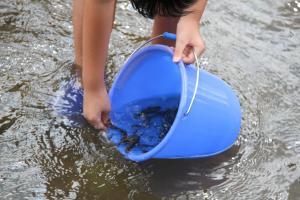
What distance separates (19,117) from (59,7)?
79cm

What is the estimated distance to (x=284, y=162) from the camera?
5.66 feet

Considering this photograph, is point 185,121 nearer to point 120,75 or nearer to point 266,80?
point 120,75

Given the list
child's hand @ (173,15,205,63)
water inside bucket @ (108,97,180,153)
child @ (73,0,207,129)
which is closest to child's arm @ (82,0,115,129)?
child @ (73,0,207,129)

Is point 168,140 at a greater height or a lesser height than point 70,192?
greater

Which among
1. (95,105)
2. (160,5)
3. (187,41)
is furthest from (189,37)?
(95,105)

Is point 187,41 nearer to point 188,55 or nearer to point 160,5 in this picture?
point 188,55

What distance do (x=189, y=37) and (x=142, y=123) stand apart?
0.38 meters

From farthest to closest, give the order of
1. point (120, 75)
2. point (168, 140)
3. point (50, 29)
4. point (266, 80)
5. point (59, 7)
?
point (59, 7), point (50, 29), point (266, 80), point (120, 75), point (168, 140)

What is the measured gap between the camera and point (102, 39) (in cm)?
156

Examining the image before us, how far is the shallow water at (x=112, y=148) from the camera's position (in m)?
1.61

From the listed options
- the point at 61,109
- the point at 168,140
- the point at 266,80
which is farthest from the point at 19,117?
the point at 266,80

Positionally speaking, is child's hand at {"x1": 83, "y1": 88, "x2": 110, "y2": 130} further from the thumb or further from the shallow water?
the thumb

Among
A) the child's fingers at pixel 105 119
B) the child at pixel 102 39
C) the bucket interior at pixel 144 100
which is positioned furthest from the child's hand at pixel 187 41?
the child's fingers at pixel 105 119

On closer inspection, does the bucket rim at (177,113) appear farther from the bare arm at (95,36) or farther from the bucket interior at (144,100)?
the bare arm at (95,36)
